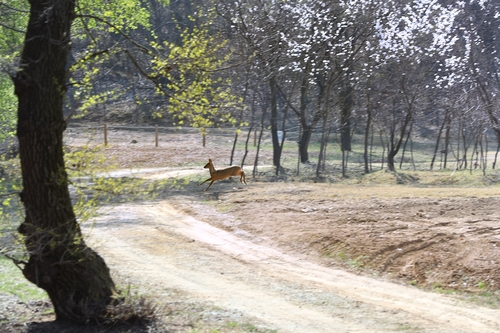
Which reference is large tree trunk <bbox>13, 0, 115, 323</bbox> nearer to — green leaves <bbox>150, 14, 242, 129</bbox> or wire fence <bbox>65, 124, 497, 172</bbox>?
green leaves <bbox>150, 14, 242, 129</bbox>

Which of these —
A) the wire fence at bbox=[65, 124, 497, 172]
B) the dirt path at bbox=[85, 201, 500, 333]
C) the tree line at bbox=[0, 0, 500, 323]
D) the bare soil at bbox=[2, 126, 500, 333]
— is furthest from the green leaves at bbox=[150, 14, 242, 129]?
the wire fence at bbox=[65, 124, 497, 172]

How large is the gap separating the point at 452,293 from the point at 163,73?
22.1 ft

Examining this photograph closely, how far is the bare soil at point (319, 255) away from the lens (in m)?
9.33

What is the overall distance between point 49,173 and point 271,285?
5233 millimetres

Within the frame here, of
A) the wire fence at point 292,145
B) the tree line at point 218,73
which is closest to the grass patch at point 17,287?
the tree line at point 218,73

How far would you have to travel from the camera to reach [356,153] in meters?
41.2

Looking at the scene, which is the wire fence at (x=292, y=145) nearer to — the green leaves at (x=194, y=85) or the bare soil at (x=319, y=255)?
the bare soil at (x=319, y=255)

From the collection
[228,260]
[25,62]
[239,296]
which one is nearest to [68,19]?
[25,62]

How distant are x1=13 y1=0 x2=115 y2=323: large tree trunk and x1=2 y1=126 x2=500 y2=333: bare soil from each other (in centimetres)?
47

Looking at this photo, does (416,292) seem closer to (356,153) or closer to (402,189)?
(402,189)

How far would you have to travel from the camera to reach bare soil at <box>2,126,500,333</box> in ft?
30.6

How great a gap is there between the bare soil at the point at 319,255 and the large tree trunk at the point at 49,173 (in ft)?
1.55

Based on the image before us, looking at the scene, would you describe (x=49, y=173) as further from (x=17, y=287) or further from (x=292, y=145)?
(x=292, y=145)

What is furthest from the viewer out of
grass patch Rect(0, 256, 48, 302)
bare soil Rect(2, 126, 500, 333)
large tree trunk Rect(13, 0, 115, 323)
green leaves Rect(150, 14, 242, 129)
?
grass patch Rect(0, 256, 48, 302)
